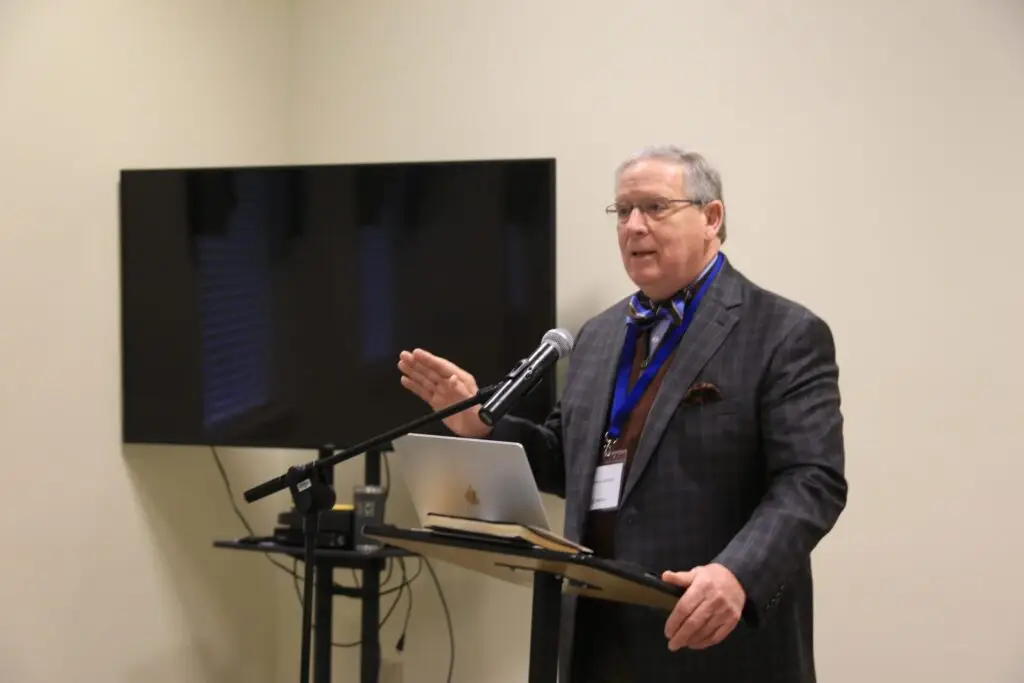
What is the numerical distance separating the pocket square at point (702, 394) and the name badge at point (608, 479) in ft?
0.61

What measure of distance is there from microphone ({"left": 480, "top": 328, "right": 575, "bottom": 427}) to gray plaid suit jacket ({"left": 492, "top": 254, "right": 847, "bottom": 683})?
28cm

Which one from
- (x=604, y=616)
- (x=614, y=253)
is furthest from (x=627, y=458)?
(x=614, y=253)

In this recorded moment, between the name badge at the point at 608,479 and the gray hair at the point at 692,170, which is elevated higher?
the gray hair at the point at 692,170

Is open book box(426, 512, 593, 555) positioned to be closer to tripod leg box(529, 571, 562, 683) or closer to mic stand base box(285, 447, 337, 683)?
A: tripod leg box(529, 571, 562, 683)

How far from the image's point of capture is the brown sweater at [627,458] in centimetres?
219

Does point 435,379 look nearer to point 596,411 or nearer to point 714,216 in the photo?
point 596,411

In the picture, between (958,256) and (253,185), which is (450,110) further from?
(958,256)

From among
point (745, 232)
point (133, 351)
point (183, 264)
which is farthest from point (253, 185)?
point (745, 232)

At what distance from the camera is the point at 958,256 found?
2746mm

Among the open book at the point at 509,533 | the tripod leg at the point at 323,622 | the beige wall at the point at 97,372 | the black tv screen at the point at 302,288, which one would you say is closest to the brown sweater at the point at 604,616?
the open book at the point at 509,533

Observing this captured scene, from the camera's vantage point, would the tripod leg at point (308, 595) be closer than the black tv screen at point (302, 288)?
Yes

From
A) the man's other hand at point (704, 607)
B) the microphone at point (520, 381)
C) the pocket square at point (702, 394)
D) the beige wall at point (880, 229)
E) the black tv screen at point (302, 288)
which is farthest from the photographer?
the black tv screen at point (302, 288)

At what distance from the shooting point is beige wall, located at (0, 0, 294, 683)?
2816 mm

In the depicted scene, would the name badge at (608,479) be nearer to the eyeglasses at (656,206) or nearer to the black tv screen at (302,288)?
the eyeglasses at (656,206)
